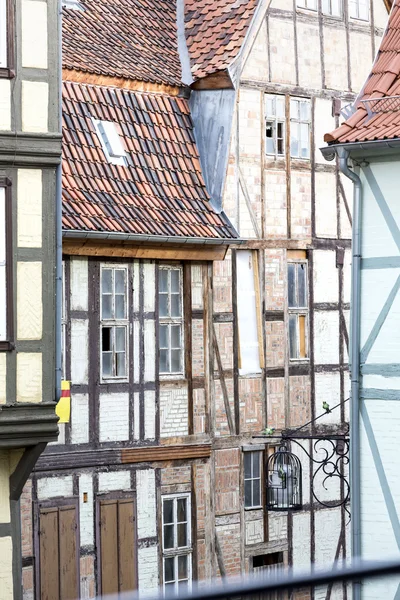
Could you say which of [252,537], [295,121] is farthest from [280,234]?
[252,537]

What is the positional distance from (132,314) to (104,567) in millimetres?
3009

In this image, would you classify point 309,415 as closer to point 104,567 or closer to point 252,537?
point 252,537

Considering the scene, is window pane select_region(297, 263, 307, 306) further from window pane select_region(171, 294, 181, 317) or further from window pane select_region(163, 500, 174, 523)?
window pane select_region(163, 500, 174, 523)

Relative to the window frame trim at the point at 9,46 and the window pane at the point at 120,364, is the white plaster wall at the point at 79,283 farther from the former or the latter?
the window frame trim at the point at 9,46

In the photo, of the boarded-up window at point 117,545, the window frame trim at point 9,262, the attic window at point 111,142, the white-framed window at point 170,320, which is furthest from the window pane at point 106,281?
the window frame trim at point 9,262

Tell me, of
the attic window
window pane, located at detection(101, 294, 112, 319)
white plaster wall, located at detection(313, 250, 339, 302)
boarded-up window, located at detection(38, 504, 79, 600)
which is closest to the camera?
boarded-up window, located at detection(38, 504, 79, 600)

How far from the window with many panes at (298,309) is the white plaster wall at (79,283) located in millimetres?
3545

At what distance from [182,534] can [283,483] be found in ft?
4.97

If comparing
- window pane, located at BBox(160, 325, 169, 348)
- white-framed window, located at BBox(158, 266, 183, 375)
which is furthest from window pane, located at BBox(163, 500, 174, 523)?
window pane, located at BBox(160, 325, 169, 348)

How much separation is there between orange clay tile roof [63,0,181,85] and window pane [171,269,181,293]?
250cm

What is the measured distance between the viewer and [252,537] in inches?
698

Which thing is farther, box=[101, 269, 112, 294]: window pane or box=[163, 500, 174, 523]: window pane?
box=[163, 500, 174, 523]: window pane

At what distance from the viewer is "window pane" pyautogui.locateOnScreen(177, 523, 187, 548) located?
55.4ft

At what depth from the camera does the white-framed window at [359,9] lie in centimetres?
→ 1953
